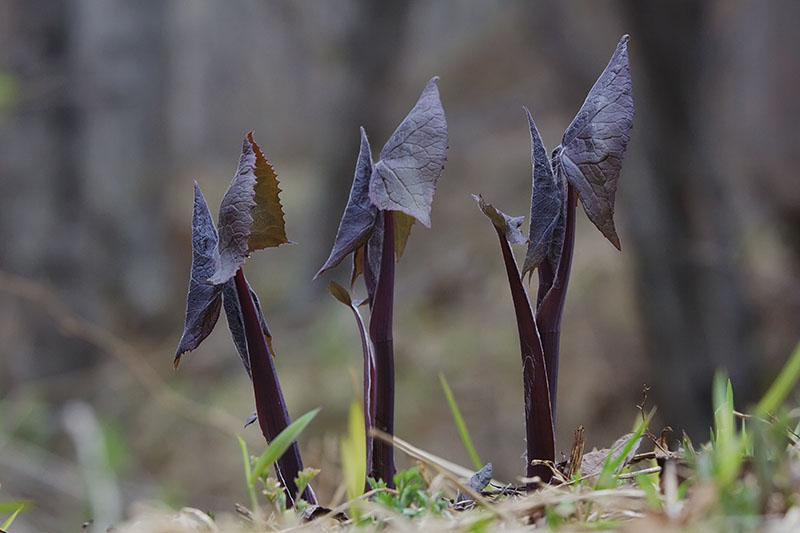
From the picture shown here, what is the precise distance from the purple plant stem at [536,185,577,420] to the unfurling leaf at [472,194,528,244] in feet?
0.14

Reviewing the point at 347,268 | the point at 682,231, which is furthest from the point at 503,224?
the point at 347,268

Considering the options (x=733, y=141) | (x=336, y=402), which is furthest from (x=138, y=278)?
(x=733, y=141)

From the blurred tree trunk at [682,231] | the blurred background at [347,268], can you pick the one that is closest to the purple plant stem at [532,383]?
the blurred background at [347,268]

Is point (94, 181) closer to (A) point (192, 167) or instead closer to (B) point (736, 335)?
(B) point (736, 335)

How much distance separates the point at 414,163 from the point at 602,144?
0.44 ft

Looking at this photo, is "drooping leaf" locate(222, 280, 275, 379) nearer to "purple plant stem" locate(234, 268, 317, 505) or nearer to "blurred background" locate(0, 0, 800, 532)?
"purple plant stem" locate(234, 268, 317, 505)

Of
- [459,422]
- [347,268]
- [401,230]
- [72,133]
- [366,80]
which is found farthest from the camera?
[366,80]

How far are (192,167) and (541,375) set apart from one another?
12296mm

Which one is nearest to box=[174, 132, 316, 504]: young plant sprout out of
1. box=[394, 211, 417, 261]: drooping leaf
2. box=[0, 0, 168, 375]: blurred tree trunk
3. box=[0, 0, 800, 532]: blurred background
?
box=[394, 211, 417, 261]: drooping leaf

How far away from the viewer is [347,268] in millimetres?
4016

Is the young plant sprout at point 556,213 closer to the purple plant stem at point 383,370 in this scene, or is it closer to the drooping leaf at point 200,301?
the purple plant stem at point 383,370

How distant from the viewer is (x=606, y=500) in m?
0.46

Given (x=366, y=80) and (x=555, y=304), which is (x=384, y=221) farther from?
(x=366, y=80)

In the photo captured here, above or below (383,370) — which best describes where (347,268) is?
below
